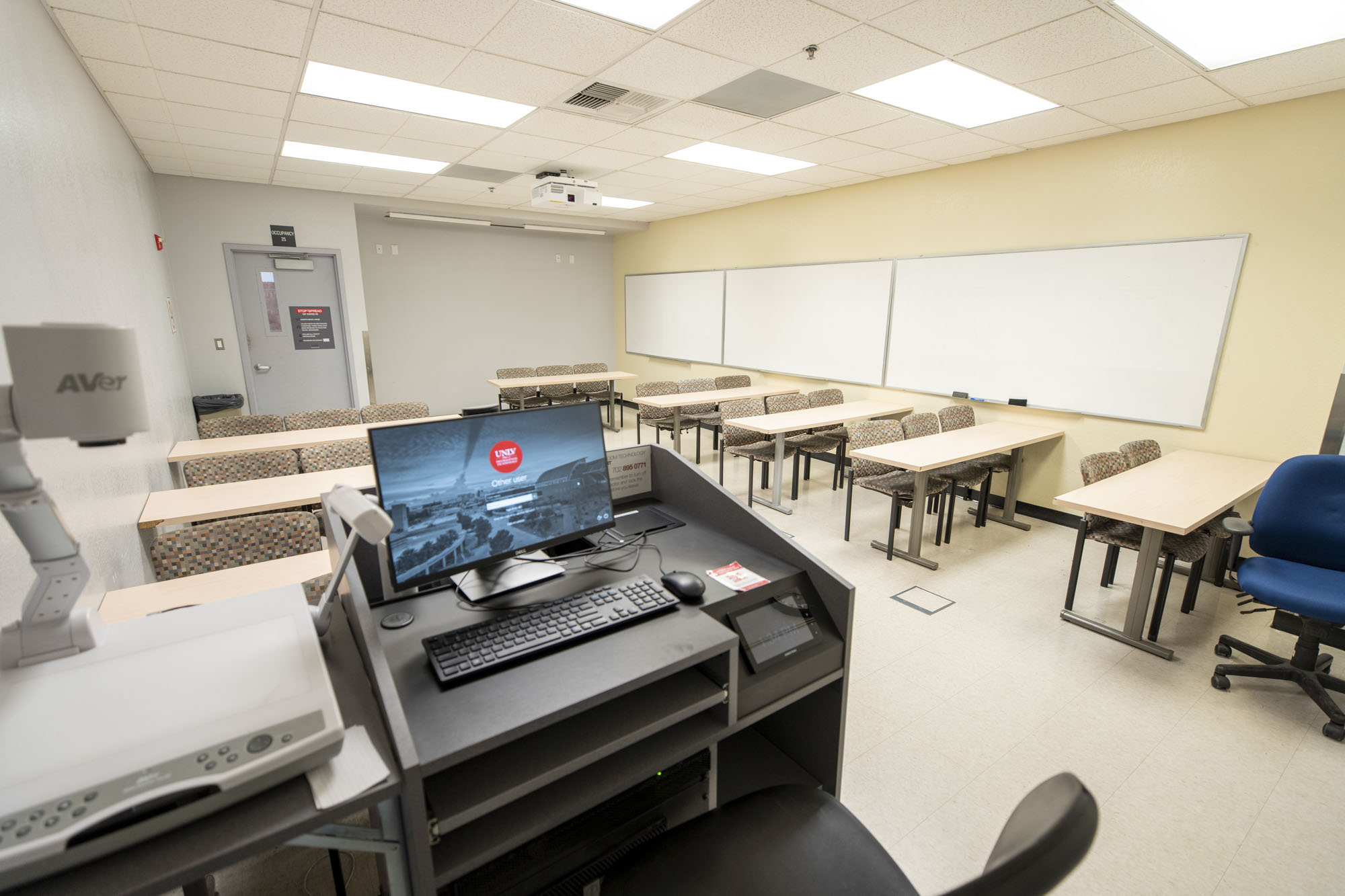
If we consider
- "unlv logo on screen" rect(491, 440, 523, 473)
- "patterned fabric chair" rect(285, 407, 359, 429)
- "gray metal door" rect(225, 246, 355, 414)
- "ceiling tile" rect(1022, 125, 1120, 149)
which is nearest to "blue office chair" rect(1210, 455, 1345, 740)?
"ceiling tile" rect(1022, 125, 1120, 149)

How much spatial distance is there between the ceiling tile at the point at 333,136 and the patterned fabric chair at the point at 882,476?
154 inches

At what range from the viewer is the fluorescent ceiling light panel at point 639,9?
7.54ft

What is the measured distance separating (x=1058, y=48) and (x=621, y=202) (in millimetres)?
4764

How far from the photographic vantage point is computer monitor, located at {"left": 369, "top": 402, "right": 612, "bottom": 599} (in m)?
1.22

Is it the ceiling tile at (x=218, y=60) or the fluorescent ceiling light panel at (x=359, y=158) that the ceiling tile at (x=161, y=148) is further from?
the ceiling tile at (x=218, y=60)

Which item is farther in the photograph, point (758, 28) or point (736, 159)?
point (736, 159)

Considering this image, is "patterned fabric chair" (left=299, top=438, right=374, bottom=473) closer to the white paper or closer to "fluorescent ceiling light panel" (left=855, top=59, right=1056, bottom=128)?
the white paper

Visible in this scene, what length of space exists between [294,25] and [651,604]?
292 centimetres

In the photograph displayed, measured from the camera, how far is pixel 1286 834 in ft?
5.83

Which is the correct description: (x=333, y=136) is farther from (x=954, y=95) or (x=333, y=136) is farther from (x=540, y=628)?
(x=540, y=628)

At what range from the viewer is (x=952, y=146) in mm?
4090

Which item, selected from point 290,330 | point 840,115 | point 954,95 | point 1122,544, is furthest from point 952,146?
point 290,330

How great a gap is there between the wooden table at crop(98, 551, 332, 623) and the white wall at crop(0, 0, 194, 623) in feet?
0.35

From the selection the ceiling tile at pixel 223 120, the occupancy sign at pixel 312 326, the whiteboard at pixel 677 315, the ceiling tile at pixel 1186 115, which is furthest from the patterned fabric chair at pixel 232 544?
the whiteboard at pixel 677 315
